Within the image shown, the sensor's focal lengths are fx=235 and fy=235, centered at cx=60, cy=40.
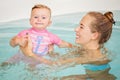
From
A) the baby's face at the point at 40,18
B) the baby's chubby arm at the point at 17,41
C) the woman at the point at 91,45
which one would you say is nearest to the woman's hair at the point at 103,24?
the woman at the point at 91,45

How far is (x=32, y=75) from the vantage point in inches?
58.0

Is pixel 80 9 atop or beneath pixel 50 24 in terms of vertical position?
atop

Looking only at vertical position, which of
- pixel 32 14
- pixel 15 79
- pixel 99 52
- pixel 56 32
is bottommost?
pixel 15 79

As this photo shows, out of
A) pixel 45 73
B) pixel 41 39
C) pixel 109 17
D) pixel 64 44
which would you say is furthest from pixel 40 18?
pixel 109 17

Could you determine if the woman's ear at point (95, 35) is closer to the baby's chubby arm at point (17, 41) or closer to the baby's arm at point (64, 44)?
the baby's arm at point (64, 44)

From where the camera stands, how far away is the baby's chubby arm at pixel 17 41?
1597 millimetres

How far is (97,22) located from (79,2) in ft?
0.79

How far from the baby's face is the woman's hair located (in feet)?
1.03

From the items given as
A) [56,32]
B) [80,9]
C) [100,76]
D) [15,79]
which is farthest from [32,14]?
[100,76]

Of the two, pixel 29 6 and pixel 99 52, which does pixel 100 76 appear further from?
pixel 29 6

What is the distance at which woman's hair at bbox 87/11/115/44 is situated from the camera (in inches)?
64.3

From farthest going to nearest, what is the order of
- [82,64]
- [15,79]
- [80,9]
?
[80,9] < [82,64] < [15,79]

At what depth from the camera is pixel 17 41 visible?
161cm

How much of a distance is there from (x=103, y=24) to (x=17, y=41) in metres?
0.61
